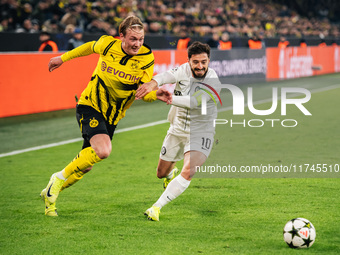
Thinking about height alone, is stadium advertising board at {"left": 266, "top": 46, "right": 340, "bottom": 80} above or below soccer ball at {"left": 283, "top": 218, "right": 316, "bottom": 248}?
below

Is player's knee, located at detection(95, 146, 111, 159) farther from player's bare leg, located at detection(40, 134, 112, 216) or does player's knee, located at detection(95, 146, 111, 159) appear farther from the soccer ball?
the soccer ball

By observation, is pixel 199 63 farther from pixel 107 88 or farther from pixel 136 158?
pixel 136 158

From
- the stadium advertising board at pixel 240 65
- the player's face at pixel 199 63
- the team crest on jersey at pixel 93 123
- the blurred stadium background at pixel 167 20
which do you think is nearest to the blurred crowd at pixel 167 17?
Result: the blurred stadium background at pixel 167 20

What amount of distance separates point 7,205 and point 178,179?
200 centimetres

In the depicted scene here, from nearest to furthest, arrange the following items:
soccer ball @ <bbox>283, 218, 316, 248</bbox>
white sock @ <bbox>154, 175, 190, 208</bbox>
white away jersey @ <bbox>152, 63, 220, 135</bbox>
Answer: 1. soccer ball @ <bbox>283, 218, 316, 248</bbox>
2. white sock @ <bbox>154, 175, 190, 208</bbox>
3. white away jersey @ <bbox>152, 63, 220, 135</bbox>

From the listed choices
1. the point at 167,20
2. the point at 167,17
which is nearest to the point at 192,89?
the point at 167,20

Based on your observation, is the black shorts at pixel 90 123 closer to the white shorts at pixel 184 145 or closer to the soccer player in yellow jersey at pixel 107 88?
the soccer player in yellow jersey at pixel 107 88

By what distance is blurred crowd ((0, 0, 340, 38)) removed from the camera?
58.9ft

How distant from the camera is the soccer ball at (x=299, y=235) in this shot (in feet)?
16.5

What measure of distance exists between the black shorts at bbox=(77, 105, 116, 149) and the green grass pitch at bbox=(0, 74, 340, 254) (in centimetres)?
82

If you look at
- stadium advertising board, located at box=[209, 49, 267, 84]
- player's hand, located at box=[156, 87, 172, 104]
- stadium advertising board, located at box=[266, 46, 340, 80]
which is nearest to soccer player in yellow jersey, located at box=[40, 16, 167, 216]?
player's hand, located at box=[156, 87, 172, 104]

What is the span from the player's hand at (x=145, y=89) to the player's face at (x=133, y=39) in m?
0.45

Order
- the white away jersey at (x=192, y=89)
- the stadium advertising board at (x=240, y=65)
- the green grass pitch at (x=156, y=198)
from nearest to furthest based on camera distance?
the green grass pitch at (x=156, y=198), the white away jersey at (x=192, y=89), the stadium advertising board at (x=240, y=65)

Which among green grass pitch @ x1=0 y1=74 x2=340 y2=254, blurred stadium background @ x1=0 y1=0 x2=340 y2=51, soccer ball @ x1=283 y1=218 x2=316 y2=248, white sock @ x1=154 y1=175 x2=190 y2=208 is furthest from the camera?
blurred stadium background @ x1=0 y1=0 x2=340 y2=51
